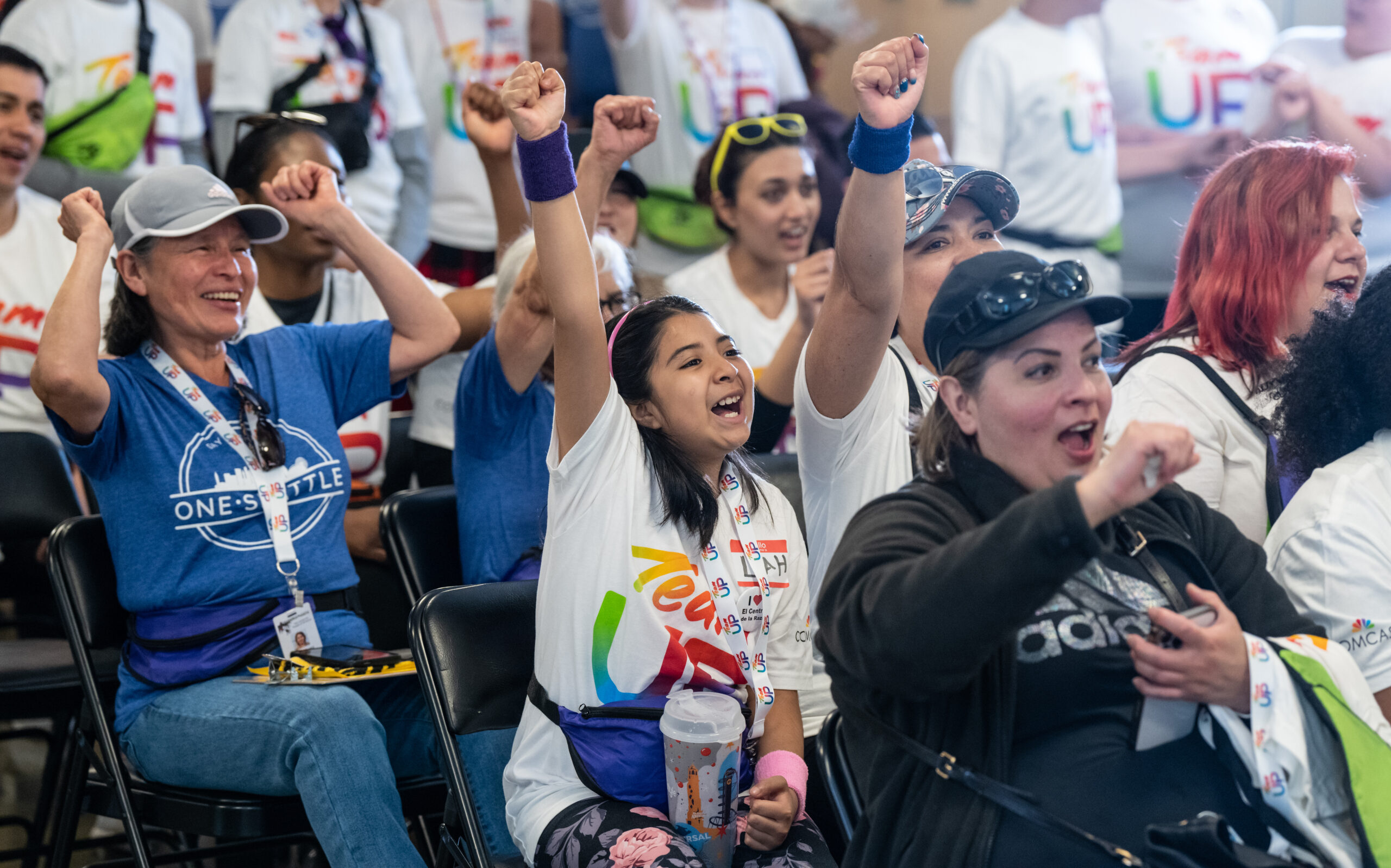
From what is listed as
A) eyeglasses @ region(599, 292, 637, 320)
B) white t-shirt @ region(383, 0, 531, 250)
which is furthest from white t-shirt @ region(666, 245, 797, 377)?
white t-shirt @ region(383, 0, 531, 250)

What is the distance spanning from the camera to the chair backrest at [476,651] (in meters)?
2.02

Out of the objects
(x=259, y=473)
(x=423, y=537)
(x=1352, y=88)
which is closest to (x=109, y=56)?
(x=259, y=473)

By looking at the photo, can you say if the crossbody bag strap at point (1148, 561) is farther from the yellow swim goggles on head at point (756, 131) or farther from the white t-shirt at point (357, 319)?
the yellow swim goggles on head at point (756, 131)

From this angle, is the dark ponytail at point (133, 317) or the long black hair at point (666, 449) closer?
the long black hair at point (666, 449)

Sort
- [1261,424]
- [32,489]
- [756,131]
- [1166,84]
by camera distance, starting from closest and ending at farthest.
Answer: [1261,424], [32,489], [756,131], [1166,84]

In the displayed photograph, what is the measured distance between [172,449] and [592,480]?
958 mm

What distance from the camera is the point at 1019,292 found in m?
1.52

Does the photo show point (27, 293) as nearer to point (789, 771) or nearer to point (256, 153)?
point (256, 153)

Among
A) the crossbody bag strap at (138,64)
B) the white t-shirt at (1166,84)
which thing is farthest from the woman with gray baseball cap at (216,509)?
the white t-shirt at (1166,84)

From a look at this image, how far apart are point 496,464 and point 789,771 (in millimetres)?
973

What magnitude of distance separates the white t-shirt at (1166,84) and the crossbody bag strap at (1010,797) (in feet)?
11.6

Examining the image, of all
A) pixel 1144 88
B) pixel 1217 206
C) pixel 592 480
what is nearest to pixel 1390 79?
pixel 1144 88

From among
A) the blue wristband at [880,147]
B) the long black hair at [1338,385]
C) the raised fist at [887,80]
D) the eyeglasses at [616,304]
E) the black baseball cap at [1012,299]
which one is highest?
the raised fist at [887,80]

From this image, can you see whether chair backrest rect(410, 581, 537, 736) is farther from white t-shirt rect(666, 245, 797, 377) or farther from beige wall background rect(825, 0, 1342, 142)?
beige wall background rect(825, 0, 1342, 142)
